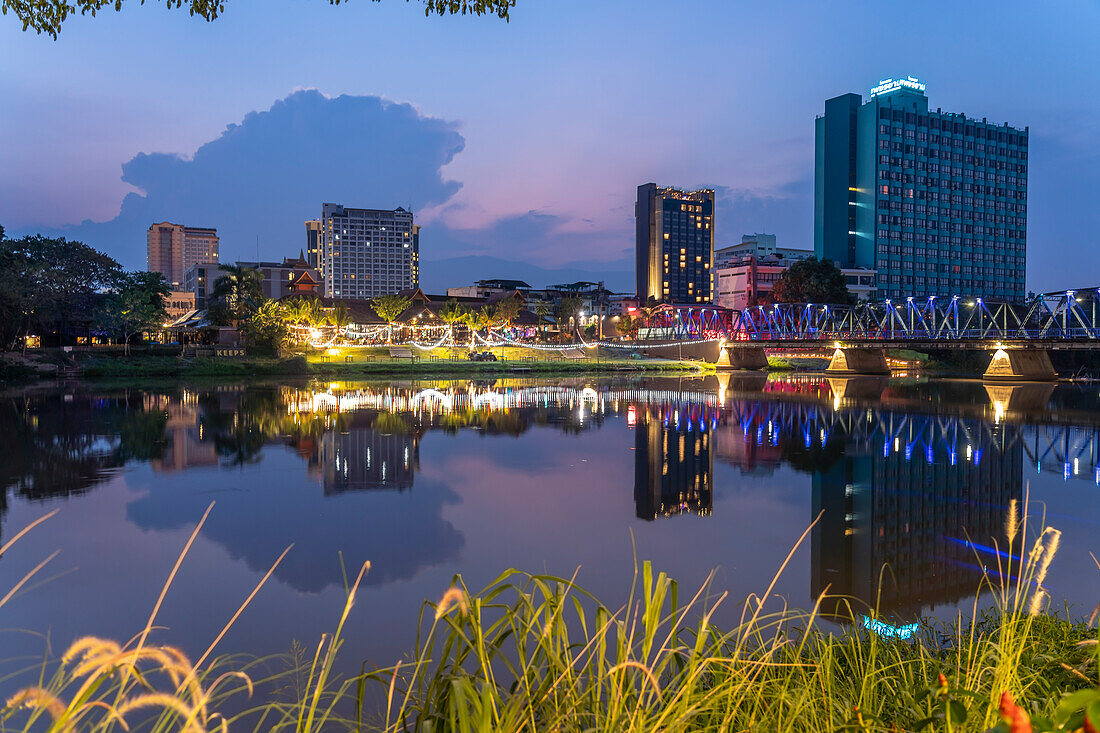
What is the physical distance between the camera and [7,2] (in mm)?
7676

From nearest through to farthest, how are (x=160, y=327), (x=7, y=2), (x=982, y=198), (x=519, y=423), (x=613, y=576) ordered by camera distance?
(x=7, y=2) < (x=613, y=576) < (x=519, y=423) < (x=160, y=327) < (x=982, y=198)

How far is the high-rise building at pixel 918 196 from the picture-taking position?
122 meters

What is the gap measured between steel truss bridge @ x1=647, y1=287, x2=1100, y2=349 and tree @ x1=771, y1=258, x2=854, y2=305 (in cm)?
262

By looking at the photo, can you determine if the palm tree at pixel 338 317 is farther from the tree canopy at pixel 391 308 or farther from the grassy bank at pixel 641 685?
the grassy bank at pixel 641 685

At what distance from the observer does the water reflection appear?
10180 millimetres

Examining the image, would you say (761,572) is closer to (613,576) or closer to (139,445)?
(613,576)

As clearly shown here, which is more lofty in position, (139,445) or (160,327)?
(160,327)

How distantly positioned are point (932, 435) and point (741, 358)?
58.8 m

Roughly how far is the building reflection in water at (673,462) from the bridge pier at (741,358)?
52.2 meters

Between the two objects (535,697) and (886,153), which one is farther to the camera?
(886,153)

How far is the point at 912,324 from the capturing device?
8419 centimetres

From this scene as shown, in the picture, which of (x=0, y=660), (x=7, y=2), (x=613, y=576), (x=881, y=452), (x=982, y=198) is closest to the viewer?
(x=0, y=660)

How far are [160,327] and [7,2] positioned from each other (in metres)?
65.3

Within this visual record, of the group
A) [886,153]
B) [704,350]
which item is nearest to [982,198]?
[886,153]
